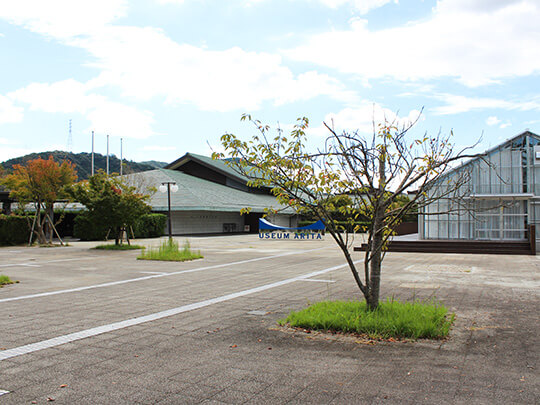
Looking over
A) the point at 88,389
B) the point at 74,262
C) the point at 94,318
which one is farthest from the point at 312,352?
the point at 74,262

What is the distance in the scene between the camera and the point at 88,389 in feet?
13.6

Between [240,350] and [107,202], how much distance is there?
1745 centimetres

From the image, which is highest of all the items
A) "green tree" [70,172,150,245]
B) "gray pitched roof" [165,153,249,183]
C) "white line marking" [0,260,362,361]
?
"gray pitched roof" [165,153,249,183]

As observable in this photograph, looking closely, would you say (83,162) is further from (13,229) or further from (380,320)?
(380,320)

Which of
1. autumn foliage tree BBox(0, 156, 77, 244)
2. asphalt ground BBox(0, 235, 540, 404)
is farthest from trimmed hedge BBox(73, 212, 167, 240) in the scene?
asphalt ground BBox(0, 235, 540, 404)

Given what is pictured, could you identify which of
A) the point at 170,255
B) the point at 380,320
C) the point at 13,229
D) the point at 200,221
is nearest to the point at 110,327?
the point at 380,320

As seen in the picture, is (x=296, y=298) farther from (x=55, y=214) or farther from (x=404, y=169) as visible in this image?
(x=55, y=214)

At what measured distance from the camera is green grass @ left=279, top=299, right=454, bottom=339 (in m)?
5.76

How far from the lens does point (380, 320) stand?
19.6 ft

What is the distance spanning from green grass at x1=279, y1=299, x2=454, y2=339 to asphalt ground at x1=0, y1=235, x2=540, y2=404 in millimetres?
212

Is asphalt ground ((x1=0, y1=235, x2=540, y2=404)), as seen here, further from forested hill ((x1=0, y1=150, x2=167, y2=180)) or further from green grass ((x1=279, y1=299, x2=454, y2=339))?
forested hill ((x1=0, y1=150, x2=167, y2=180))

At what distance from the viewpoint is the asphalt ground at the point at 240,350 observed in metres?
4.02

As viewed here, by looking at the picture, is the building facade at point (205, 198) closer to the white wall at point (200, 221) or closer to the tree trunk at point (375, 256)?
the white wall at point (200, 221)

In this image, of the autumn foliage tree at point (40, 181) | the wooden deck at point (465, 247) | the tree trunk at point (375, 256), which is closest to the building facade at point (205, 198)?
the wooden deck at point (465, 247)
